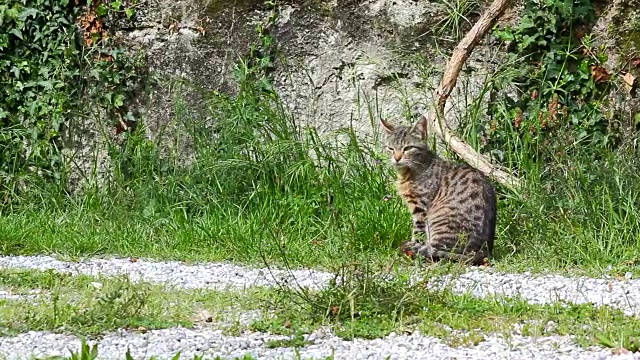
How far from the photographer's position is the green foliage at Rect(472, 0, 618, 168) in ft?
29.4

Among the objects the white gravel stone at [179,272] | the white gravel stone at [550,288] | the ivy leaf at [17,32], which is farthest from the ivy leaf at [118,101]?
the white gravel stone at [550,288]

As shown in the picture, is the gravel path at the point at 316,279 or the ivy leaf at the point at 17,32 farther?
the ivy leaf at the point at 17,32

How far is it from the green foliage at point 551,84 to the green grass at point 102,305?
157 inches

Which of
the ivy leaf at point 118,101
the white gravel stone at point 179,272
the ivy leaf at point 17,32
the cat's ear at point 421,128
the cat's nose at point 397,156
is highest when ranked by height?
the ivy leaf at point 17,32

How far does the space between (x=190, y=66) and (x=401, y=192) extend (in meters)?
3.25

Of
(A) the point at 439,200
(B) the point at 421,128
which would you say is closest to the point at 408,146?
(B) the point at 421,128

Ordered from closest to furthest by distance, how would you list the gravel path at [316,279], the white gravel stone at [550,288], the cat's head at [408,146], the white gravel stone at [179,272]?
the white gravel stone at [550,288] < the gravel path at [316,279] < the white gravel stone at [179,272] < the cat's head at [408,146]

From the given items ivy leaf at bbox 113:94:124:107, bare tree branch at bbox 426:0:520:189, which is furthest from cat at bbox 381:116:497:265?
ivy leaf at bbox 113:94:124:107

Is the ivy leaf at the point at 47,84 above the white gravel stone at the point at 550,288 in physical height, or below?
above

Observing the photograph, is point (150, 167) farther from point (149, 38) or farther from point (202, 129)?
point (149, 38)

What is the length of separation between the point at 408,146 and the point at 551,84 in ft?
6.49

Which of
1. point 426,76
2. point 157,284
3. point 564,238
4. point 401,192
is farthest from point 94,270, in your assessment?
point 426,76

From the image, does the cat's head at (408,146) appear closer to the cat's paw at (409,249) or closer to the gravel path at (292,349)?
the cat's paw at (409,249)

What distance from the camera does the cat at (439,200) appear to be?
23.5 ft
